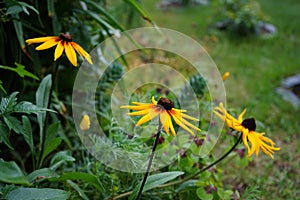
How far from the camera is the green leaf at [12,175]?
2.72 ft

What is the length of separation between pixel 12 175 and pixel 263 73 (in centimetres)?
274

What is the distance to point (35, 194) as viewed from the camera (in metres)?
1.00

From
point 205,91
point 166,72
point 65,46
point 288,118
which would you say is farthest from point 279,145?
point 65,46

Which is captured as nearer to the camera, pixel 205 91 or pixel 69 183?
pixel 69 183

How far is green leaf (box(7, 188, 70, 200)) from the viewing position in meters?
A: 0.99

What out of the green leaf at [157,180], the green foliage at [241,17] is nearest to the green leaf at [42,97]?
the green leaf at [157,180]

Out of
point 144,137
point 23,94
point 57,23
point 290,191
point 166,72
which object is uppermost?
point 57,23

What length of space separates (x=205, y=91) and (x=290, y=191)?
24.0 inches

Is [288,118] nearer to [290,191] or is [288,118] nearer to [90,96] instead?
[290,191]

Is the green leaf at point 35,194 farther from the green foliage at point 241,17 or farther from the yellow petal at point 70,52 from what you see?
the green foliage at point 241,17

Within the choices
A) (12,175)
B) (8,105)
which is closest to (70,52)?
(8,105)

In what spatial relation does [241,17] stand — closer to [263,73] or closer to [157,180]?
[263,73]

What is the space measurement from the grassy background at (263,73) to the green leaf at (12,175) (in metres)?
1.20

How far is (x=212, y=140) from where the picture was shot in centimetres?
164
